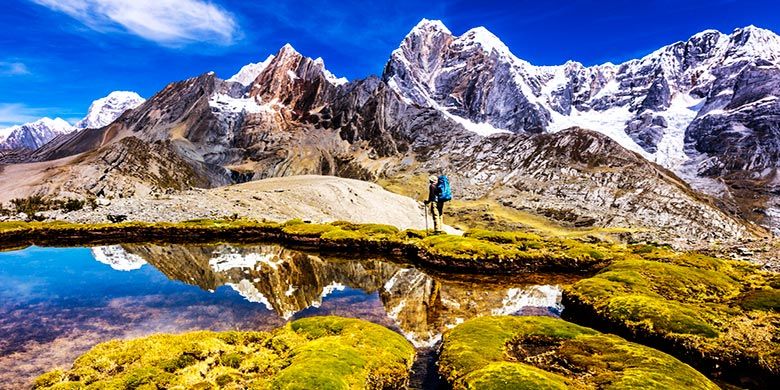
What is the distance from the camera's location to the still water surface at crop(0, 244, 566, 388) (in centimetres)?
2030

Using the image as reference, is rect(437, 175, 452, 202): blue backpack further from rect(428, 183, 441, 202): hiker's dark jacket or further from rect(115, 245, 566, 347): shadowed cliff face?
rect(115, 245, 566, 347): shadowed cliff face

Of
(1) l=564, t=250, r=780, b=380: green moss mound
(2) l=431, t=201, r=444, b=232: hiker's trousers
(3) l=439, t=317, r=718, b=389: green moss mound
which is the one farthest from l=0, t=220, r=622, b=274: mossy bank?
(3) l=439, t=317, r=718, b=389: green moss mound

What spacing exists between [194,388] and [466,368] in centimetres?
876

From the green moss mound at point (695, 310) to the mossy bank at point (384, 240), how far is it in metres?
6.08

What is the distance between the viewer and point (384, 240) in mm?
44750

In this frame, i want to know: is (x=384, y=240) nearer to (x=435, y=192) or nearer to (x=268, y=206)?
(x=435, y=192)

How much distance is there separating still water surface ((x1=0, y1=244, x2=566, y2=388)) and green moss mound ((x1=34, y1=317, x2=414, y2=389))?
2568 mm

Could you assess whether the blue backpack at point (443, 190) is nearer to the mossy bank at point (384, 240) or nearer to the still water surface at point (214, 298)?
the mossy bank at point (384, 240)

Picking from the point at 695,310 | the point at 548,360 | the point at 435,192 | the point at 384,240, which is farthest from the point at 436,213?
the point at 548,360

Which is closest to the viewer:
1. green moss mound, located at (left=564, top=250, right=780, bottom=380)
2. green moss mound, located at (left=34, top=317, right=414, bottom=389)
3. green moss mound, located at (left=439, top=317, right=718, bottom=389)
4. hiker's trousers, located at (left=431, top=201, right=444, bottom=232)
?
green moss mound, located at (left=439, top=317, right=718, bottom=389)

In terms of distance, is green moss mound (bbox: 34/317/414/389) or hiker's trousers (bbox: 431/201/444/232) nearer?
green moss mound (bbox: 34/317/414/389)

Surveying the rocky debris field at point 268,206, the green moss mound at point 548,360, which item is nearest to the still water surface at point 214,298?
the green moss mound at point 548,360

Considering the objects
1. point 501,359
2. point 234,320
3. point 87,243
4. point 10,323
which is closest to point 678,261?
point 501,359

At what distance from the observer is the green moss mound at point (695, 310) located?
15820 mm
